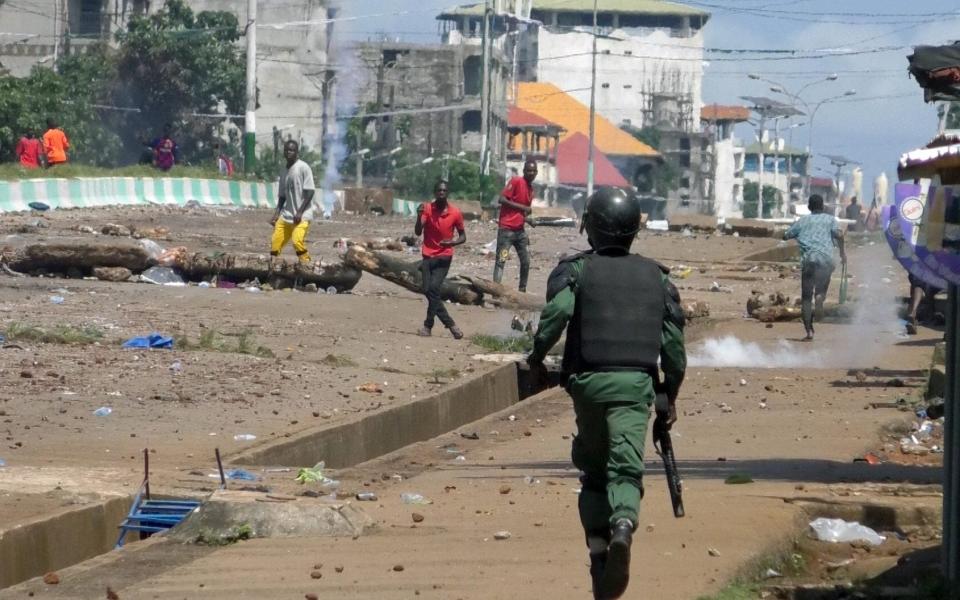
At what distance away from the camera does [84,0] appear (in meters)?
65.9

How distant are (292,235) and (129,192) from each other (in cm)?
1607

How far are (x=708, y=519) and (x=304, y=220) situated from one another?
12890mm

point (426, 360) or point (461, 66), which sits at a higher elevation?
point (461, 66)

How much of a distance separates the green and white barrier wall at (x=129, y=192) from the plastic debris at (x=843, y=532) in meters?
23.1

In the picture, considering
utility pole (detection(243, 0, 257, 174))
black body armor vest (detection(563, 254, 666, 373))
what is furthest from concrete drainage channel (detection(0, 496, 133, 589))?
utility pole (detection(243, 0, 257, 174))

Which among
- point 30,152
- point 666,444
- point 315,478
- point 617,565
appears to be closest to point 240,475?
point 315,478

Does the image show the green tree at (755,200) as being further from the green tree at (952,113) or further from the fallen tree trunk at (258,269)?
the fallen tree trunk at (258,269)

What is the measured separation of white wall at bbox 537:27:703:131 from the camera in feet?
462

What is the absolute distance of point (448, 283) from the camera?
20.9m

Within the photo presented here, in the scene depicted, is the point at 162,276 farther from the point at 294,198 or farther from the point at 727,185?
the point at 727,185

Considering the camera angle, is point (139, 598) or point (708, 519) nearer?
point (139, 598)

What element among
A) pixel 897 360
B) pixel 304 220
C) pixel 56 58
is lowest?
pixel 897 360

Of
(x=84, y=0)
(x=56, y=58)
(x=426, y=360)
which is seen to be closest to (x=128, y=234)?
(x=426, y=360)

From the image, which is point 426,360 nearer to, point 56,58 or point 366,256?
point 366,256
